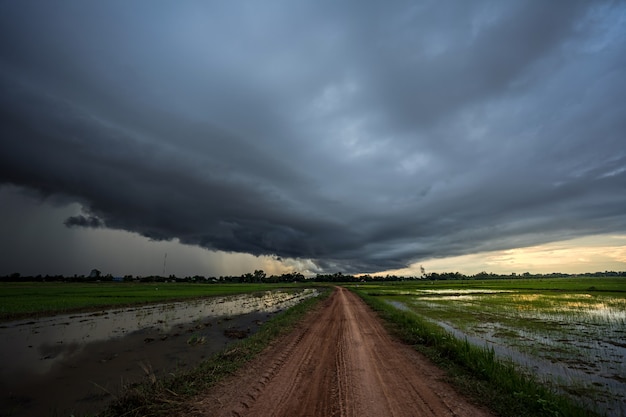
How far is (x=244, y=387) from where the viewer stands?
7973 mm

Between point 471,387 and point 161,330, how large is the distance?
64.3ft

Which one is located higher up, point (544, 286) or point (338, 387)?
point (338, 387)

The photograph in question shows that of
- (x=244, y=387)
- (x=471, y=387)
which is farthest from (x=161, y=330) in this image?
(x=471, y=387)

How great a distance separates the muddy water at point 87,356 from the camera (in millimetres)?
8664

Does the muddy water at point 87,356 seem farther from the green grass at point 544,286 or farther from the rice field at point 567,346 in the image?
the green grass at point 544,286

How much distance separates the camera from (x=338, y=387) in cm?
784

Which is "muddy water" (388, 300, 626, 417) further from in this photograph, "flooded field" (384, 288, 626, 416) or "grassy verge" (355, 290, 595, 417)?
"grassy verge" (355, 290, 595, 417)

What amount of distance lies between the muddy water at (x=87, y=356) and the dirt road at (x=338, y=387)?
11.3 ft

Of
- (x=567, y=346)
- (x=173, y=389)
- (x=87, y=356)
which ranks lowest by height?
(x=87, y=356)

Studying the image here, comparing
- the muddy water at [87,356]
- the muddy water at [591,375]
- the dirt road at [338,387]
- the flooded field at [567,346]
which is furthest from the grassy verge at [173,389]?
the flooded field at [567,346]

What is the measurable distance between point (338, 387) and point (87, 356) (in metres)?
12.9

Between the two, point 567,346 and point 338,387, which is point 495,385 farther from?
point 567,346

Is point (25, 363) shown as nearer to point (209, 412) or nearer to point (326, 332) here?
point (209, 412)

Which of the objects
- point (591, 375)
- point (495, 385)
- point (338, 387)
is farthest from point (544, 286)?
point (338, 387)
